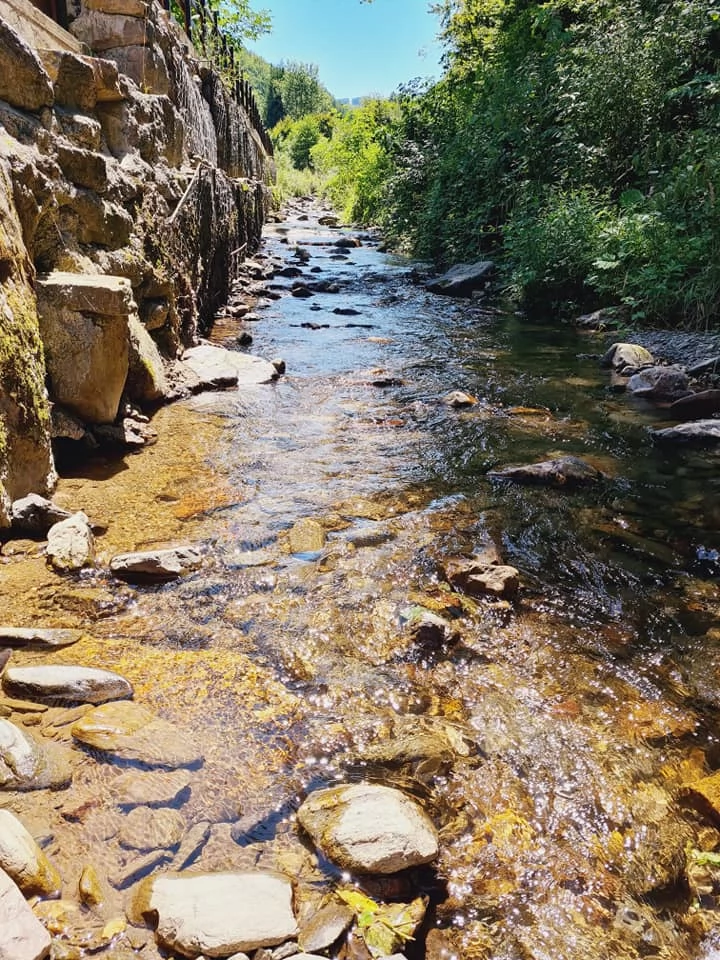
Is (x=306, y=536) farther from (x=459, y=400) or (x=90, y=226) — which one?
(x=90, y=226)

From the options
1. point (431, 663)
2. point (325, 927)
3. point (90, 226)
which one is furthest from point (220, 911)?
point (90, 226)

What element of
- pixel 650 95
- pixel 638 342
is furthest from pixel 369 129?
pixel 638 342

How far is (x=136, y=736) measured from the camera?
212 cm

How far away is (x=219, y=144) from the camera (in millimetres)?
13844

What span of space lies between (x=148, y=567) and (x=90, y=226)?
332 centimetres

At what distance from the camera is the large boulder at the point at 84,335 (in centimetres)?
406

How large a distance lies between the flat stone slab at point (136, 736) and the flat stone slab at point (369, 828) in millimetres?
493

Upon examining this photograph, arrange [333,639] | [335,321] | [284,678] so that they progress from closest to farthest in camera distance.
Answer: [284,678]
[333,639]
[335,321]

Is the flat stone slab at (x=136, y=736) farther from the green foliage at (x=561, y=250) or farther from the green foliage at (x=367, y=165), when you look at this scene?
the green foliage at (x=367, y=165)

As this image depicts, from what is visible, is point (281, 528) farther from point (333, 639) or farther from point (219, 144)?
point (219, 144)

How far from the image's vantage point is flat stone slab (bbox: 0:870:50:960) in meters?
1.27

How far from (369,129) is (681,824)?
1251 inches

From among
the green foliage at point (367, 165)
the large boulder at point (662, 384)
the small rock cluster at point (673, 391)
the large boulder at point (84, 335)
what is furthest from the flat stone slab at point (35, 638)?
the green foliage at point (367, 165)

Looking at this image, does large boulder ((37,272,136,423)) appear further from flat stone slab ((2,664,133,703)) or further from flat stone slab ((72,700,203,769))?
flat stone slab ((72,700,203,769))
